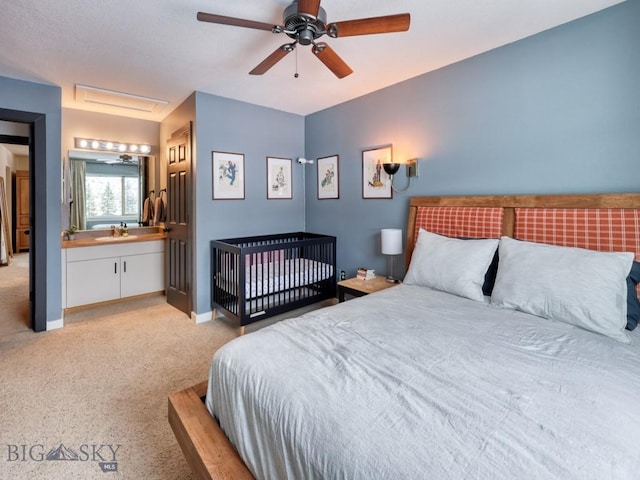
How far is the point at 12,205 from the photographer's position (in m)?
7.18

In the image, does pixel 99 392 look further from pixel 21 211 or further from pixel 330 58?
pixel 21 211

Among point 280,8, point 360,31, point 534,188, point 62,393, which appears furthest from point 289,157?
point 62,393

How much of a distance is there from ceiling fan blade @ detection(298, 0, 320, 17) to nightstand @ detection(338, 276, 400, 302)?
2146 mm

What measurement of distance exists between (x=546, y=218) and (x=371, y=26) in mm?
1715

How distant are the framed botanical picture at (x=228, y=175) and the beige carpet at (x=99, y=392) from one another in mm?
1505

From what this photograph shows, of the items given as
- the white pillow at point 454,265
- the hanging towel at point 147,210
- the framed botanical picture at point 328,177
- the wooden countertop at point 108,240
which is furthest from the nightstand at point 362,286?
the hanging towel at point 147,210

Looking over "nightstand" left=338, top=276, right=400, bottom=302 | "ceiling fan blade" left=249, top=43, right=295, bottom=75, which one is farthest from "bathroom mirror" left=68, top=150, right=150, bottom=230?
"nightstand" left=338, top=276, right=400, bottom=302

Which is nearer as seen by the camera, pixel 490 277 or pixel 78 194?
pixel 490 277

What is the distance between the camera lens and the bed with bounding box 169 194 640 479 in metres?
0.82

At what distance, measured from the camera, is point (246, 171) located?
3.89 meters

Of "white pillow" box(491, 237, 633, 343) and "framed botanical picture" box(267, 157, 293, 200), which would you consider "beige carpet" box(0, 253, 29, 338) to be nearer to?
"framed botanical picture" box(267, 157, 293, 200)

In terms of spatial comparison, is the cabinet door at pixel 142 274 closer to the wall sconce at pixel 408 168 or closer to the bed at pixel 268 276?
the bed at pixel 268 276

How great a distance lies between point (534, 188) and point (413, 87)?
1.51 m

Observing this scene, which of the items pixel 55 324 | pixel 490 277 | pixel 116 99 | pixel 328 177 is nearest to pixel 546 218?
pixel 490 277
